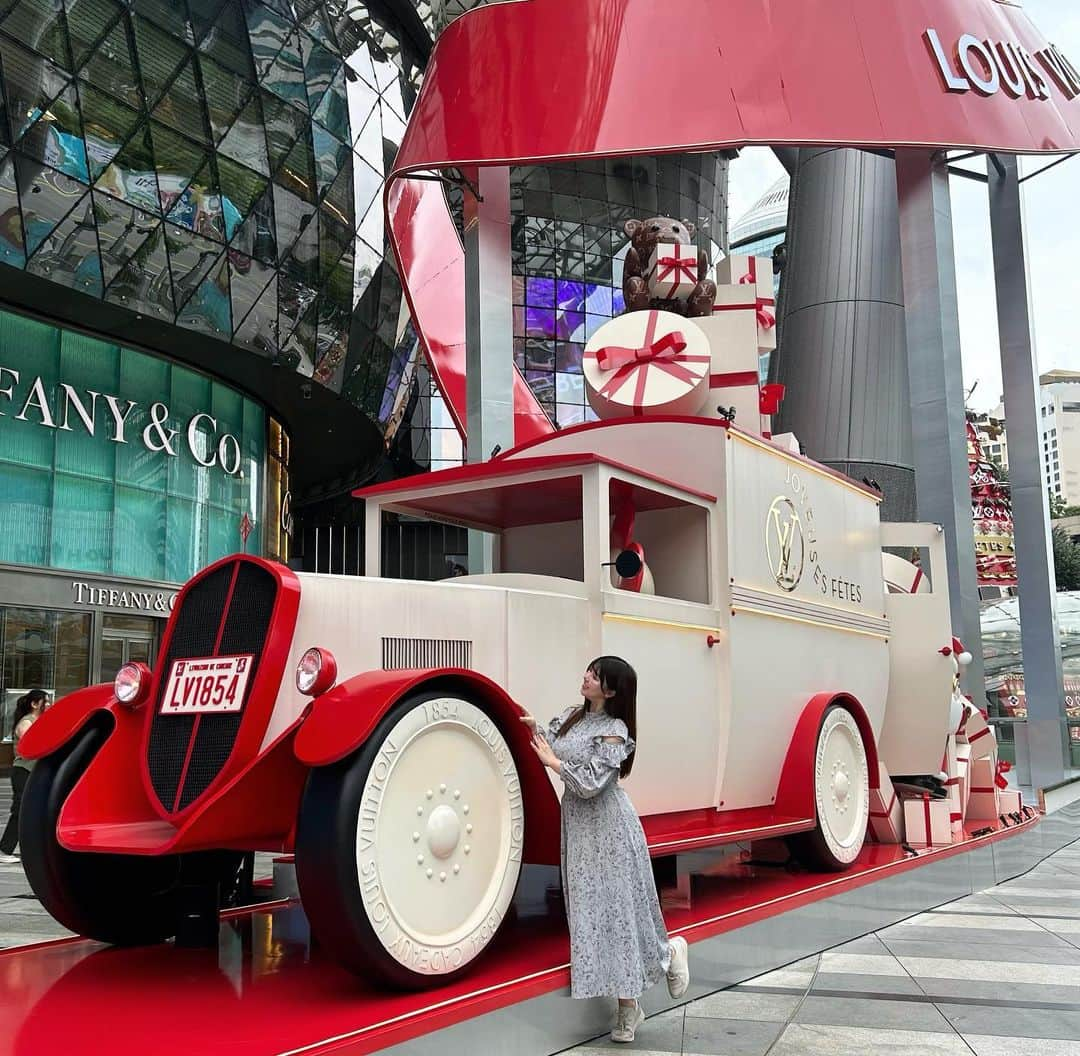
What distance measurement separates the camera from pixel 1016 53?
39.1ft

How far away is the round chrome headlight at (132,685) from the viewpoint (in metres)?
5.06

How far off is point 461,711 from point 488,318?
25.2ft

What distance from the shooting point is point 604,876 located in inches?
180

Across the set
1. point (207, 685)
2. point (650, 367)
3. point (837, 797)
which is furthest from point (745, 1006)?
point (650, 367)

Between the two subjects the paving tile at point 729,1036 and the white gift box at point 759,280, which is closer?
the paving tile at point 729,1036

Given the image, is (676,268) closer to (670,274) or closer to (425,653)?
(670,274)

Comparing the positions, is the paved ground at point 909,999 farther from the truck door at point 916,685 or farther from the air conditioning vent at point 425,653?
the air conditioning vent at point 425,653

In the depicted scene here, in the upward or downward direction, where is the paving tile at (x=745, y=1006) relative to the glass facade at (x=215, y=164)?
downward

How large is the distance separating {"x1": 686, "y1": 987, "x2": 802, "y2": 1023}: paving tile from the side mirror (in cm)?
204

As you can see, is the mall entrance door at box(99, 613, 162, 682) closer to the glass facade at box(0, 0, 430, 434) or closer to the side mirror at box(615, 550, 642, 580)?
the glass facade at box(0, 0, 430, 434)

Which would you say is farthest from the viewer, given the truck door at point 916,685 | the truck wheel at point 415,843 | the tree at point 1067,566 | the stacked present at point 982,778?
the tree at point 1067,566

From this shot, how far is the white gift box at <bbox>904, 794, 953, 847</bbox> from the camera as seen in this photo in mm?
8773

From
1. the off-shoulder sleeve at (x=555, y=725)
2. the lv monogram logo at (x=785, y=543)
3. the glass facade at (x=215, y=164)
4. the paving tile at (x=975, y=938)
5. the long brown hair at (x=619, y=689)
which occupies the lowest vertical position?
the paving tile at (x=975, y=938)

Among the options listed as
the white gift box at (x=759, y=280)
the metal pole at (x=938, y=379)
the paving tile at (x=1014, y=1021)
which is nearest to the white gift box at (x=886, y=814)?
the paving tile at (x=1014, y=1021)
